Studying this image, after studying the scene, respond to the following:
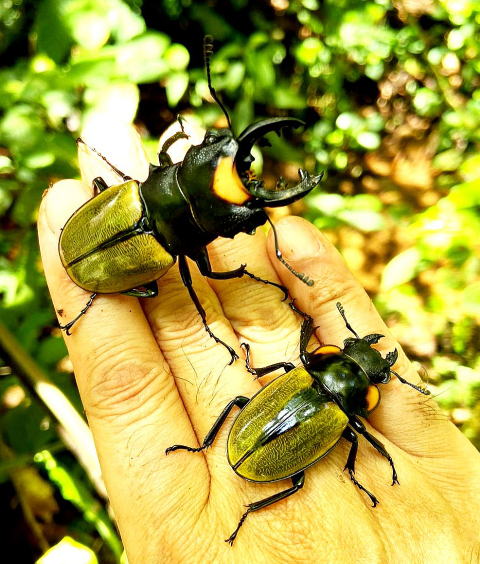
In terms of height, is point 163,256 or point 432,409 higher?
point 163,256

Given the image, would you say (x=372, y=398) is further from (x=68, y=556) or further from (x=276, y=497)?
(x=68, y=556)

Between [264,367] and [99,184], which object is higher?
[99,184]

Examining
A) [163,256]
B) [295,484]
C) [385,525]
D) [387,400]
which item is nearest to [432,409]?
[387,400]

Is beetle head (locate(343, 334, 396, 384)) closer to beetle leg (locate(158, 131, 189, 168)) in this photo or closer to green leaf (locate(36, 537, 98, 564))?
beetle leg (locate(158, 131, 189, 168))

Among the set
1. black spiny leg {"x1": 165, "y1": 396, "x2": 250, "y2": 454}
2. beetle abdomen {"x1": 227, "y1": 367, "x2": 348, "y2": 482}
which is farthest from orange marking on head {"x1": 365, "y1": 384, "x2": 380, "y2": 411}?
black spiny leg {"x1": 165, "y1": 396, "x2": 250, "y2": 454}

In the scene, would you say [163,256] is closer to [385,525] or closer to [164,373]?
[164,373]

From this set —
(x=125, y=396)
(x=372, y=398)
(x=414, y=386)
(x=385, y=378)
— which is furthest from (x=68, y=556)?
(x=414, y=386)
